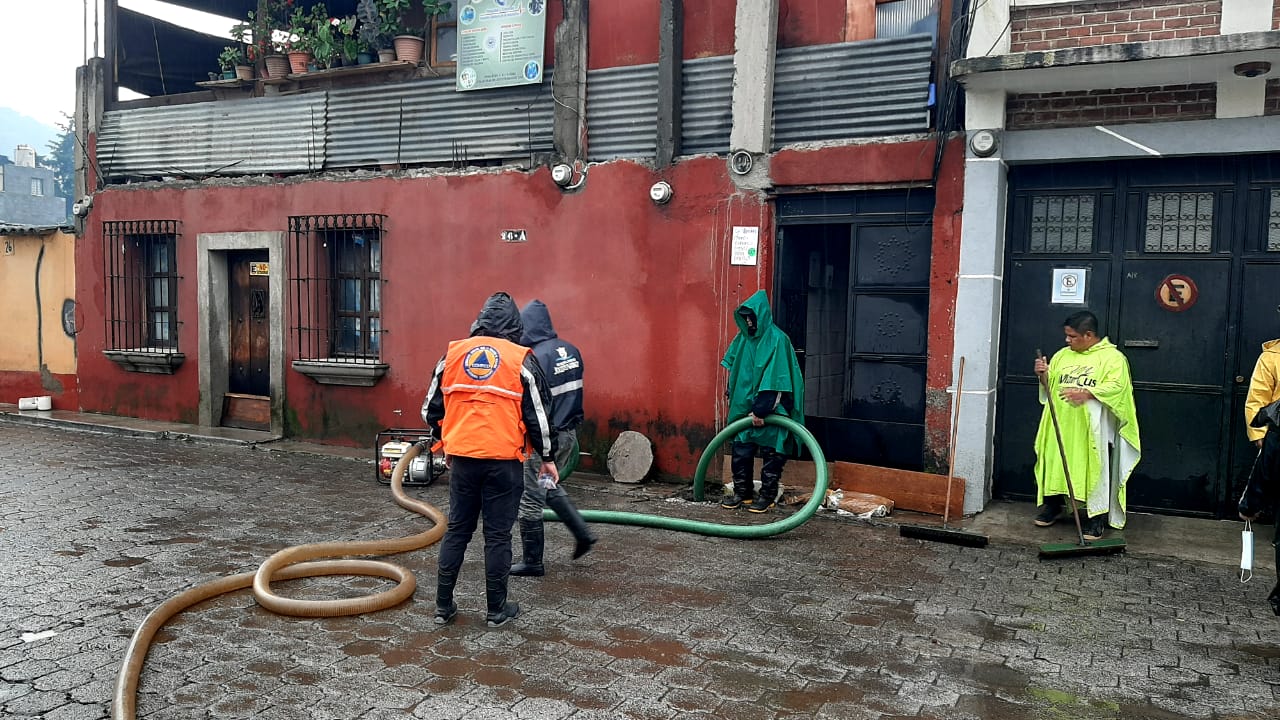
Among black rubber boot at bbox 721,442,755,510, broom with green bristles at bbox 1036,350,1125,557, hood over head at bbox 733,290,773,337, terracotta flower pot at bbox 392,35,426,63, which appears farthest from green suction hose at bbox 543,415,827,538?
terracotta flower pot at bbox 392,35,426,63

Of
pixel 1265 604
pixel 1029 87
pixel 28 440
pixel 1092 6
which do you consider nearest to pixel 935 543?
pixel 1265 604

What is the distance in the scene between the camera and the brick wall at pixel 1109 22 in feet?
22.7

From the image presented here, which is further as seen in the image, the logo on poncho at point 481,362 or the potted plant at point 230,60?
the potted plant at point 230,60

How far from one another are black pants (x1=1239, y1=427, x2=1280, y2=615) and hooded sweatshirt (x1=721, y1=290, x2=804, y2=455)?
338 centimetres

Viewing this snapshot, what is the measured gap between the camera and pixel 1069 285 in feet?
25.1

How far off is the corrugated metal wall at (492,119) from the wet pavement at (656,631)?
3.62 meters

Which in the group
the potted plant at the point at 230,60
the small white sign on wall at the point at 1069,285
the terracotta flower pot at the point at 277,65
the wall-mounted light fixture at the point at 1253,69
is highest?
the potted plant at the point at 230,60

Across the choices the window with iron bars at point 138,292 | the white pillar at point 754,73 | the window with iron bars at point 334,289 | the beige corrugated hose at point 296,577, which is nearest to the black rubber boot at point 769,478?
the beige corrugated hose at point 296,577

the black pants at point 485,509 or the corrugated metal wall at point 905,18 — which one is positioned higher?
the corrugated metal wall at point 905,18

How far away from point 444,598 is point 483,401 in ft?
3.48

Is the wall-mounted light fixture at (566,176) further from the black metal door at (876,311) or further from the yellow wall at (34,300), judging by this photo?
the yellow wall at (34,300)

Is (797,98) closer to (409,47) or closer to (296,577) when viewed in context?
(409,47)

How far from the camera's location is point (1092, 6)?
7234 mm

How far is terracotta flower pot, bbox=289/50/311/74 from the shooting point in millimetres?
11344
